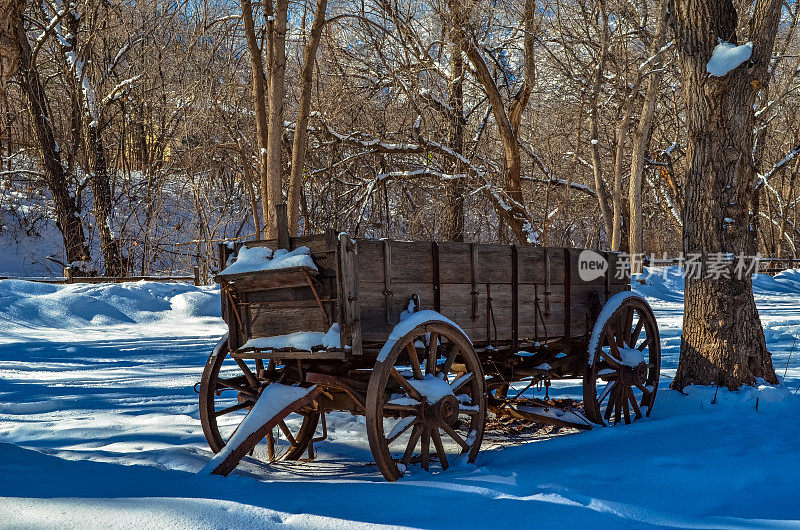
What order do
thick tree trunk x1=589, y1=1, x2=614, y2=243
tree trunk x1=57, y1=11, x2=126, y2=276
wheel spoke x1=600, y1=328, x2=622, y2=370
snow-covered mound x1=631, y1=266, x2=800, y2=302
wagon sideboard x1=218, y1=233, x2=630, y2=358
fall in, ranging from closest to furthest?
1. wagon sideboard x1=218, y1=233, x2=630, y2=358
2. wheel spoke x1=600, y1=328, x2=622, y2=370
3. thick tree trunk x1=589, y1=1, x2=614, y2=243
4. snow-covered mound x1=631, y1=266, x2=800, y2=302
5. tree trunk x1=57, y1=11, x2=126, y2=276

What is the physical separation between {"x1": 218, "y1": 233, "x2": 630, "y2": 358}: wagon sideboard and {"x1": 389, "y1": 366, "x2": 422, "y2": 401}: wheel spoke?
243mm

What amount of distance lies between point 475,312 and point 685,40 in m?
3.56

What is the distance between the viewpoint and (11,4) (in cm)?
474

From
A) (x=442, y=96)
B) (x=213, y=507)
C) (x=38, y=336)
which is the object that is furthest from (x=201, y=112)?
(x=213, y=507)

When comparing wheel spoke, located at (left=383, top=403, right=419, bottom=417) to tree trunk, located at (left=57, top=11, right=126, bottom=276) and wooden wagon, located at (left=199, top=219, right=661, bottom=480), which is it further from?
tree trunk, located at (left=57, top=11, right=126, bottom=276)

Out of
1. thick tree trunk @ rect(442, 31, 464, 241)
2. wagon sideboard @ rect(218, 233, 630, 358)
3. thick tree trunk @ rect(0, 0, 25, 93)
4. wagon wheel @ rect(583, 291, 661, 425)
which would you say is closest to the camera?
wagon sideboard @ rect(218, 233, 630, 358)

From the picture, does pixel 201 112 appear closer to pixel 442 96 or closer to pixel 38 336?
pixel 38 336

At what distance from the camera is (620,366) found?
5.57 m

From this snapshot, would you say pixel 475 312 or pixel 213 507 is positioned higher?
pixel 475 312

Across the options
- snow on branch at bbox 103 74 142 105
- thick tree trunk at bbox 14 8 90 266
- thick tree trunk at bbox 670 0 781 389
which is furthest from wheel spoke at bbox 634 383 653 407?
snow on branch at bbox 103 74 142 105

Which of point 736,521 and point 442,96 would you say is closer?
point 736,521

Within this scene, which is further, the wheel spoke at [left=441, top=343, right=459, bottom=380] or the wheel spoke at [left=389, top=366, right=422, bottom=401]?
the wheel spoke at [left=441, top=343, right=459, bottom=380]

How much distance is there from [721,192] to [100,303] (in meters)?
10.2

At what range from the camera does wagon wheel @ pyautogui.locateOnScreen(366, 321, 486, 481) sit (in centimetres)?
383
